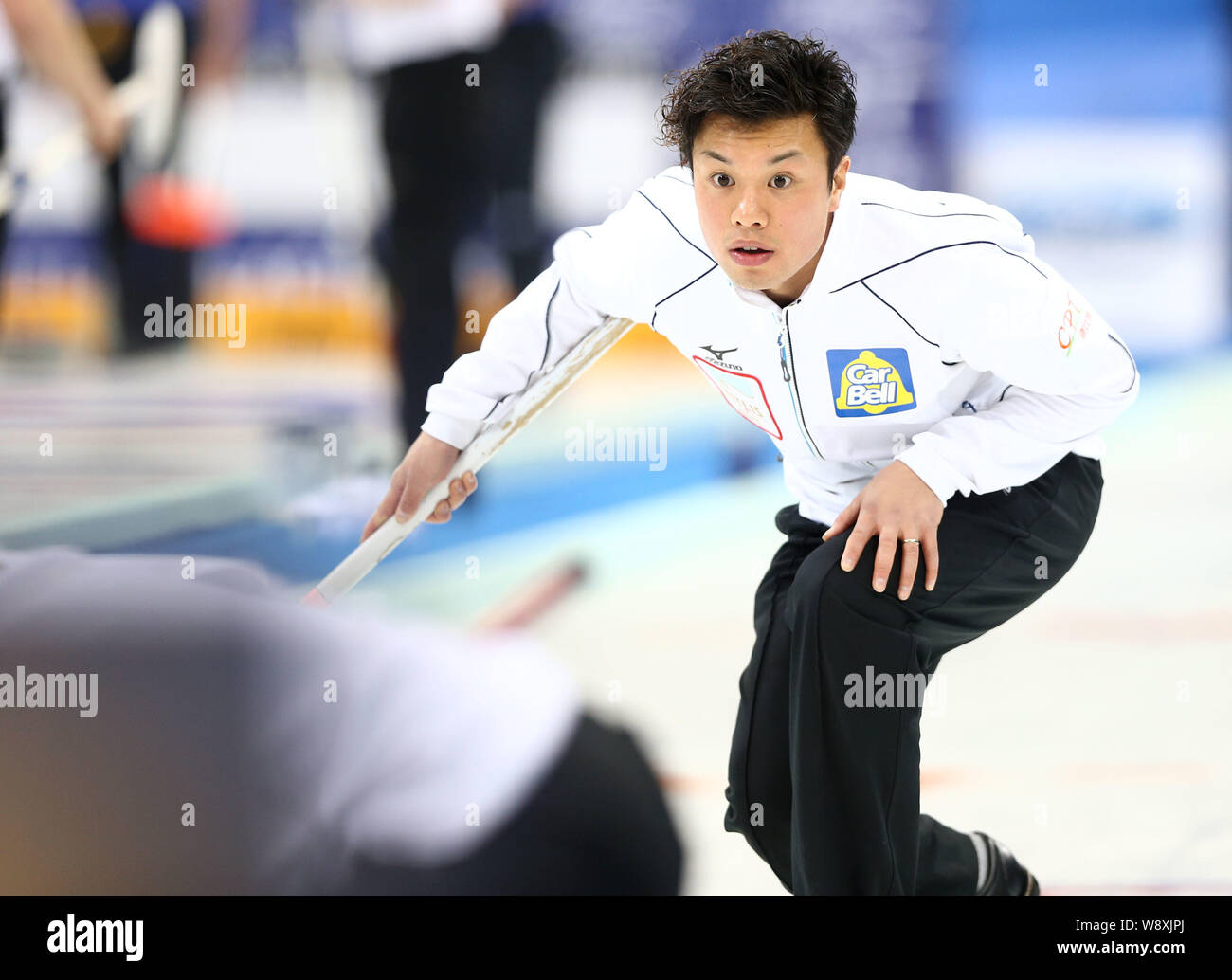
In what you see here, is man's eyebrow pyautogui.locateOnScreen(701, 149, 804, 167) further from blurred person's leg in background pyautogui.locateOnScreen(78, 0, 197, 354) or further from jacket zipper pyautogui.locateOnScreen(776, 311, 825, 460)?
blurred person's leg in background pyautogui.locateOnScreen(78, 0, 197, 354)

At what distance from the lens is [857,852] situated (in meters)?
1.43

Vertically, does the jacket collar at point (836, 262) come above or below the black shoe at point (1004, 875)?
above

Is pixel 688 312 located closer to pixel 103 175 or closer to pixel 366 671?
pixel 366 671

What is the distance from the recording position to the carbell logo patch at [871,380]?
4.84 feet

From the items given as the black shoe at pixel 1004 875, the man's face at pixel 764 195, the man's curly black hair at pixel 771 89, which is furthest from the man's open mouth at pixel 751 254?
the black shoe at pixel 1004 875

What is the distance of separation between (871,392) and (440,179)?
1273mm

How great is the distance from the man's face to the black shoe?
86cm

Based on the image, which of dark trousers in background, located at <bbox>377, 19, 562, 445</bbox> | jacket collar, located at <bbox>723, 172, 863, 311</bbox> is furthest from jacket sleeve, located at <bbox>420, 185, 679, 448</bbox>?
dark trousers in background, located at <bbox>377, 19, 562, 445</bbox>

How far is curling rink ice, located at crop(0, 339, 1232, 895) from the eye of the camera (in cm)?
221

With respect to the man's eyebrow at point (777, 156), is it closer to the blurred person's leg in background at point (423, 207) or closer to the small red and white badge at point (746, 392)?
the small red and white badge at point (746, 392)

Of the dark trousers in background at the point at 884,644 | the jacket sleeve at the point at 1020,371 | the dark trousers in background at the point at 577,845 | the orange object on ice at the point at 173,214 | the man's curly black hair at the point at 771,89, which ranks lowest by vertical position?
the dark trousers in background at the point at 577,845

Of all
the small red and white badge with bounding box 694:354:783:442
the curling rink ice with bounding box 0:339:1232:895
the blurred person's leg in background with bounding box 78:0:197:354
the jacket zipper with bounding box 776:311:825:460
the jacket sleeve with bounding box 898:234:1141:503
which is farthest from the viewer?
the blurred person's leg in background with bounding box 78:0:197:354

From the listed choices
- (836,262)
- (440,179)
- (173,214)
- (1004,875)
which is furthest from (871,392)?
(173,214)

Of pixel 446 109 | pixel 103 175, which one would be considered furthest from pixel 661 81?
pixel 103 175
